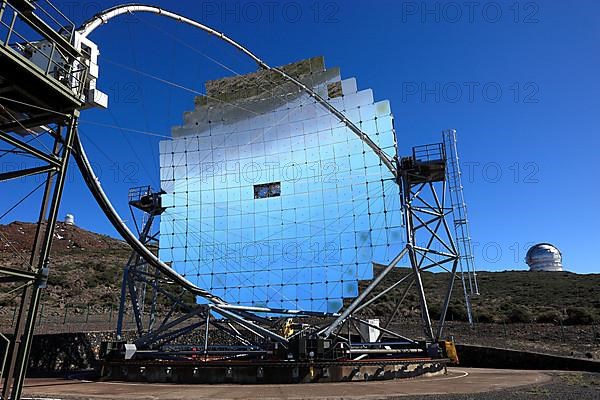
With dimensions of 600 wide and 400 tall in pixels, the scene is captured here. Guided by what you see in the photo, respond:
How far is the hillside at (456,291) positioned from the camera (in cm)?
4169

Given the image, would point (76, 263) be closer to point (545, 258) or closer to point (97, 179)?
point (97, 179)

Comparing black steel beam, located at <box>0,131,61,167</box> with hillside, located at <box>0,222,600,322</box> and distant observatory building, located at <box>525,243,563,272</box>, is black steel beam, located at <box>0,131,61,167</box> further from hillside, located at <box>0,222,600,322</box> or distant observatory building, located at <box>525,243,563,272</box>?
distant observatory building, located at <box>525,243,563,272</box>

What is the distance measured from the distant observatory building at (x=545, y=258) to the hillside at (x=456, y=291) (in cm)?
1069

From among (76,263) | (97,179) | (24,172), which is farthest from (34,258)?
(76,263)

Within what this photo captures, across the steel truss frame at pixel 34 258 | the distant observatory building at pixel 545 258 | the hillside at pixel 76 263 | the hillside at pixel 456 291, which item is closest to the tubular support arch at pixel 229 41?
the steel truss frame at pixel 34 258

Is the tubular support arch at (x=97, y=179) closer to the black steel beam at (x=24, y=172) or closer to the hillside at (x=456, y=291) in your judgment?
the black steel beam at (x=24, y=172)

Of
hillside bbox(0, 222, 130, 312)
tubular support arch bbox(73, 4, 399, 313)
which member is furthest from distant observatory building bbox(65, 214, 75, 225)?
tubular support arch bbox(73, 4, 399, 313)

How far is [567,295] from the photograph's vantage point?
50.7 metres

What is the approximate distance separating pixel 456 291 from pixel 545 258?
122 ft

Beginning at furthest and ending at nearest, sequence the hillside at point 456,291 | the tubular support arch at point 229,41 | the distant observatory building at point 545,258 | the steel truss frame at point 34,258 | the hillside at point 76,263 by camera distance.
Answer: the distant observatory building at point 545,258 → the hillside at point 76,263 → the hillside at point 456,291 → the tubular support arch at point 229,41 → the steel truss frame at point 34,258

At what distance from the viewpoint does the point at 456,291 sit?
55969mm

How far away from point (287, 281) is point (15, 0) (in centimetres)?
1535

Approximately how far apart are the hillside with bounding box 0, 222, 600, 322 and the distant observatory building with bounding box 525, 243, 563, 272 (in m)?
10.7

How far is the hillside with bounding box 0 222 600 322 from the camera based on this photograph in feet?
137
